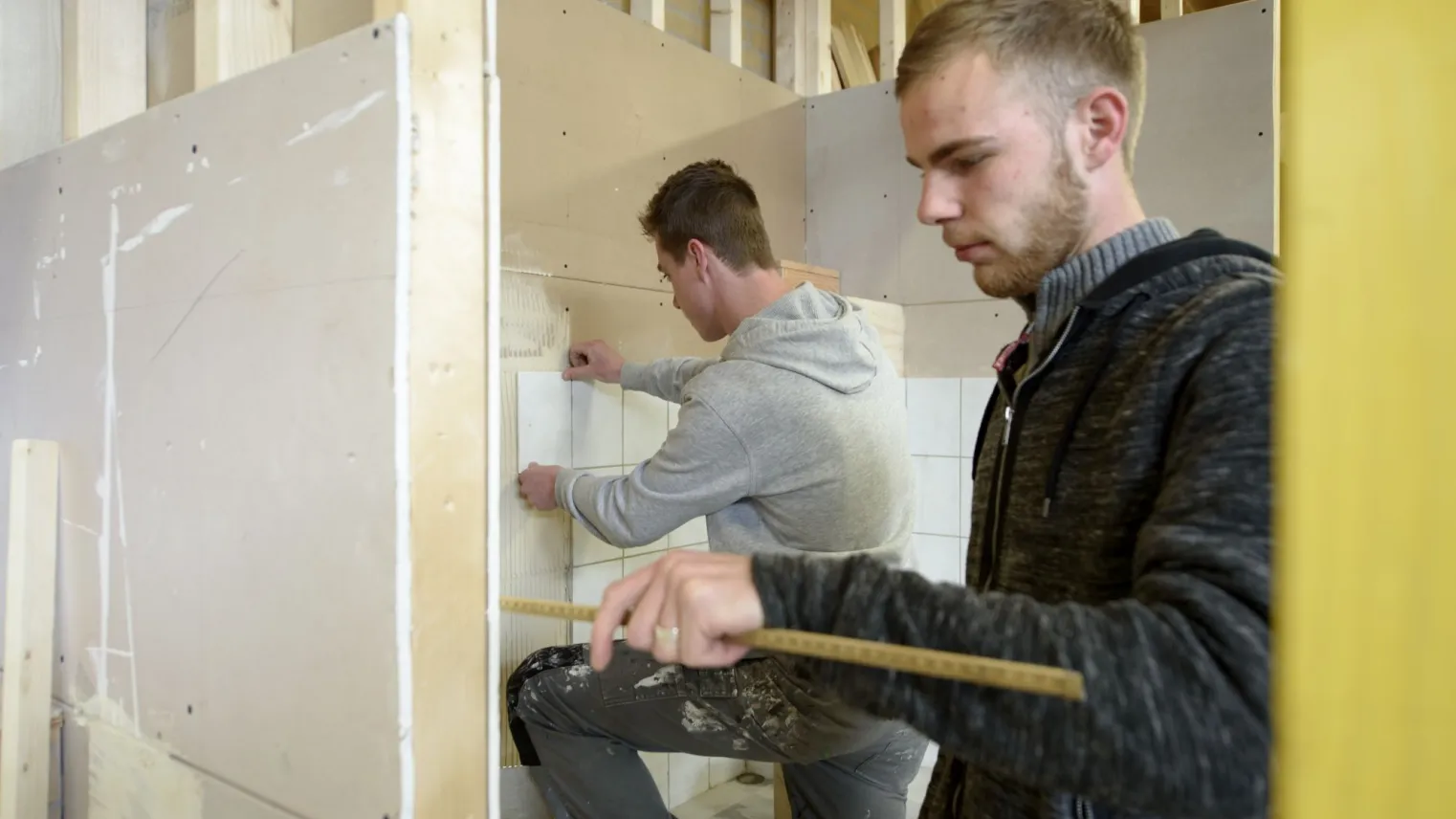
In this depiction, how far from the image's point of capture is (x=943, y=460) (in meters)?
2.61

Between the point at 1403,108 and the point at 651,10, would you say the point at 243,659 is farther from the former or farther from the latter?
the point at 651,10

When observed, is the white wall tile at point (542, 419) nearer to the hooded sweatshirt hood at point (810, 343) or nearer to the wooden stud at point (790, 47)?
the hooded sweatshirt hood at point (810, 343)

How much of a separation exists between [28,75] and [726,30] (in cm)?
167

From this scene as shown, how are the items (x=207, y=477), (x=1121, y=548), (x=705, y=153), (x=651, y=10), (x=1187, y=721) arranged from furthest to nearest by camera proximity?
(x=705, y=153)
(x=651, y=10)
(x=207, y=477)
(x=1121, y=548)
(x=1187, y=721)

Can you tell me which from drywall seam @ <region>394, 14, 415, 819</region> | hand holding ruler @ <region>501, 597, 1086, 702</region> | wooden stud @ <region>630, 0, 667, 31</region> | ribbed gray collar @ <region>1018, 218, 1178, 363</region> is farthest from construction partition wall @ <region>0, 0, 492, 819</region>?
wooden stud @ <region>630, 0, 667, 31</region>

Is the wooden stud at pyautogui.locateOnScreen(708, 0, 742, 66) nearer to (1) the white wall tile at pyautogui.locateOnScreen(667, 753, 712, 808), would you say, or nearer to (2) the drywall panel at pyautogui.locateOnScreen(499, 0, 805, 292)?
(2) the drywall panel at pyautogui.locateOnScreen(499, 0, 805, 292)

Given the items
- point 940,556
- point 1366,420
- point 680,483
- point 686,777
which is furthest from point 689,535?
point 1366,420

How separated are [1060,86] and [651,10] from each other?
1600mm

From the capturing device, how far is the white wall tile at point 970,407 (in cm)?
252

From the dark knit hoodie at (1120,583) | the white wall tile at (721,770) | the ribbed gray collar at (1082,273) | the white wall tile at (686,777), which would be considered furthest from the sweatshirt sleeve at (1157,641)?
the white wall tile at (721,770)

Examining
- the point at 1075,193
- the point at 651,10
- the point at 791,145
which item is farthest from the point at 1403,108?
the point at 791,145

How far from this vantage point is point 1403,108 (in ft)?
0.71

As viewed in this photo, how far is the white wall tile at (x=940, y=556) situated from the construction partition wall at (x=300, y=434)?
197 cm

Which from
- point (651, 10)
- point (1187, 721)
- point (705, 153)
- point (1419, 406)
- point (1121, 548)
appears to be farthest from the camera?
point (705, 153)
